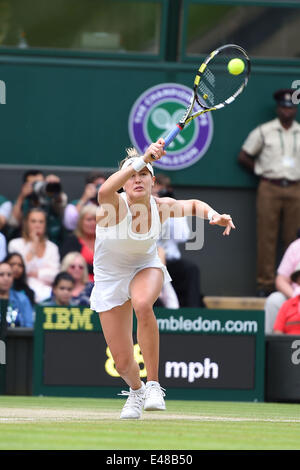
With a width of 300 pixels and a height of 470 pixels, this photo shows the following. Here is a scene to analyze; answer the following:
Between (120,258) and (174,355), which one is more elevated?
(120,258)

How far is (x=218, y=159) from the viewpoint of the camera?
13.5 meters

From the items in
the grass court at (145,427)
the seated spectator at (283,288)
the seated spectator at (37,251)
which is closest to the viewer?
the grass court at (145,427)

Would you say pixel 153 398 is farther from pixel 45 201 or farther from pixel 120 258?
pixel 45 201

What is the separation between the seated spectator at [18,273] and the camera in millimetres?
10344

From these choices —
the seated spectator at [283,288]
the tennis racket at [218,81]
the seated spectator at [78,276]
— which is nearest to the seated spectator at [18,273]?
the seated spectator at [78,276]

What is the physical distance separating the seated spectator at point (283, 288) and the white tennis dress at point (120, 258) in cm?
367

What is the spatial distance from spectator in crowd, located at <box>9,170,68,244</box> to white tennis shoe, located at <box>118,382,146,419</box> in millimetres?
4633

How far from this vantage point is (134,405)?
23.2 ft

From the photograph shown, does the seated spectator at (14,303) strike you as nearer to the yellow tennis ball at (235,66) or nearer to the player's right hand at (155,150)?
the yellow tennis ball at (235,66)

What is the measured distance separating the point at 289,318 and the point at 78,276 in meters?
2.03

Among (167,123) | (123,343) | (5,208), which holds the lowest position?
(123,343)

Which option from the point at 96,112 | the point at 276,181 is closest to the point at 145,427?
the point at 276,181

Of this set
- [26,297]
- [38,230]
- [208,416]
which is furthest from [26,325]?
[208,416]

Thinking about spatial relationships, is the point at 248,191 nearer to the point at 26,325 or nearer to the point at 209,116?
the point at 209,116
